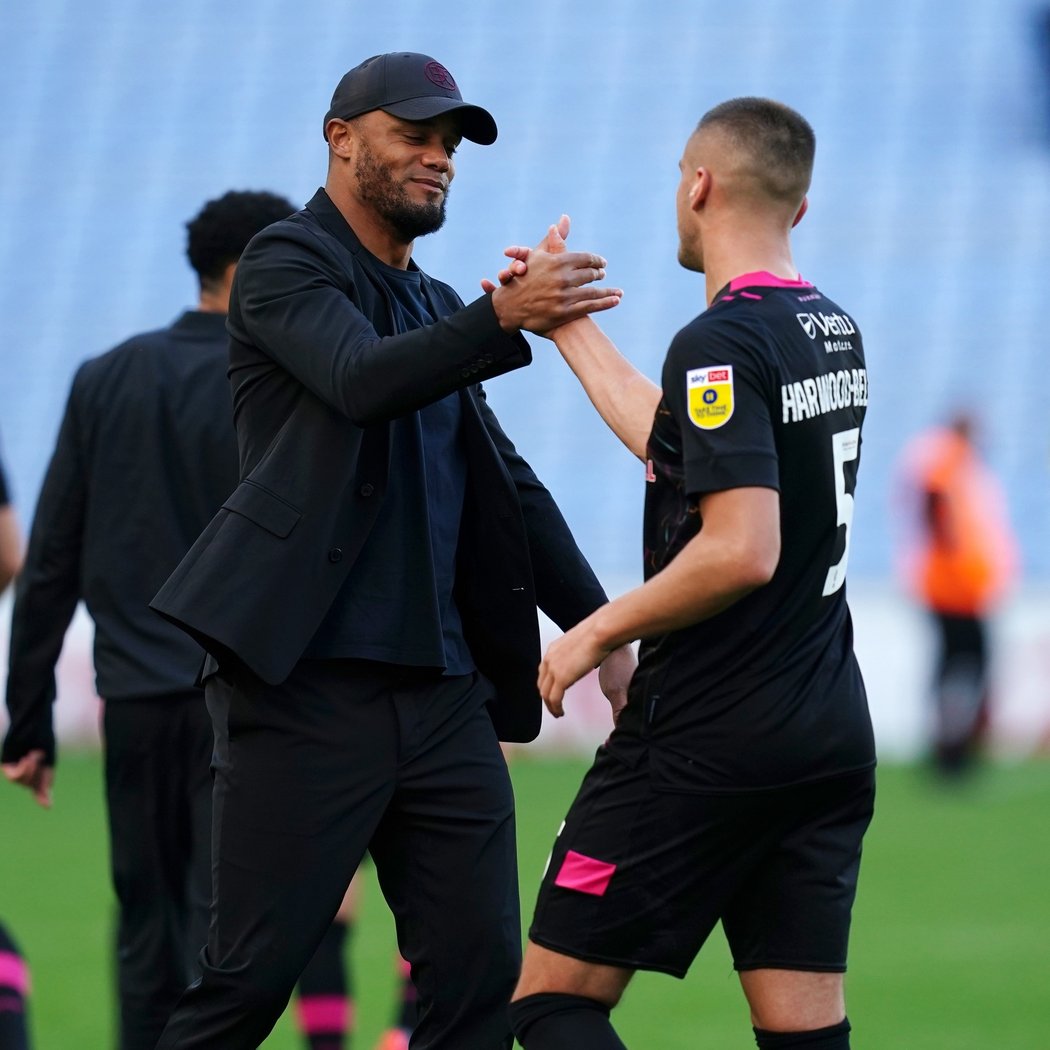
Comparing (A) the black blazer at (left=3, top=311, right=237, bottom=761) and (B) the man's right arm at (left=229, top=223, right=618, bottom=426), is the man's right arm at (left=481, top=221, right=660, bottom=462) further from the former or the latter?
(A) the black blazer at (left=3, top=311, right=237, bottom=761)

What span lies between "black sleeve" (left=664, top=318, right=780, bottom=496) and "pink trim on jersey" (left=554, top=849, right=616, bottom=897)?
0.64 m

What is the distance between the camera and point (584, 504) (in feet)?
53.3

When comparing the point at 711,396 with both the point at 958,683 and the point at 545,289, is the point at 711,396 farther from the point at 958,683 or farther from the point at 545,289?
the point at 958,683

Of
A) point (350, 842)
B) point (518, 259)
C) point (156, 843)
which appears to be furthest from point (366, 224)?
point (156, 843)

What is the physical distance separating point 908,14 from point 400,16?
18.0ft

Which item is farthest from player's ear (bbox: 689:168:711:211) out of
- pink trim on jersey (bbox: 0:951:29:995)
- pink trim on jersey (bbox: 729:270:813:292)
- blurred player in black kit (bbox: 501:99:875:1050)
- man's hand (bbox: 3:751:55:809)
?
man's hand (bbox: 3:751:55:809)

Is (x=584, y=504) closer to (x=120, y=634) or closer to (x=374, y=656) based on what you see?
(x=120, y=634)

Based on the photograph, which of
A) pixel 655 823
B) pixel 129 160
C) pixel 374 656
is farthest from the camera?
pixel 129 160

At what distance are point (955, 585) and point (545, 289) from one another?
8.85 meters

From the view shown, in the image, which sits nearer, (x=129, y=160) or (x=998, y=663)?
(x=998, y=663)

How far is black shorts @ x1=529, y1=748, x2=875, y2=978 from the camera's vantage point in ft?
9.61

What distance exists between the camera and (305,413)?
3184mm

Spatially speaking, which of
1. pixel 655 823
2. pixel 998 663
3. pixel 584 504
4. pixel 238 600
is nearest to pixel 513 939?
pixel 655 823

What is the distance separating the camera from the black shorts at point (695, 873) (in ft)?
9.61
